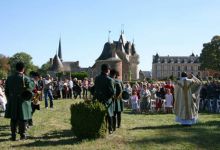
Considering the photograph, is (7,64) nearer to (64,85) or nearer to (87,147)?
(64,85)

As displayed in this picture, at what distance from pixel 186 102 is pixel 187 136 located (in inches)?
94.4

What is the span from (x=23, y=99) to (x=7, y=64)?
120653mm

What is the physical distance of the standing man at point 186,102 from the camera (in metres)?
14.6

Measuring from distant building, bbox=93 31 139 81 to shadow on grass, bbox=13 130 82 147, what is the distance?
71024 millimetres

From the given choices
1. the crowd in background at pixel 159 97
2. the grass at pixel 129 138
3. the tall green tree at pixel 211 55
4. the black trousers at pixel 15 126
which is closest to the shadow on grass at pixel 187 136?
the grass at pixel 129 138

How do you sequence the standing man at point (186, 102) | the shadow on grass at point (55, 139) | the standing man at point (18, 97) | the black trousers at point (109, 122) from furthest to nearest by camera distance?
the standing man at point (186, 102) → the black trousers at point (109, 122) → the standing man at point (18, 97) → the shadow on grass at point (55, 139)

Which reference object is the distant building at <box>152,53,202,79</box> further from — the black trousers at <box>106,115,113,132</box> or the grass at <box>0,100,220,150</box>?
the black trousers at <box>106,115,113,132</box>

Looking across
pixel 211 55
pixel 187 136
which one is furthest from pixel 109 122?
pixel 211 55

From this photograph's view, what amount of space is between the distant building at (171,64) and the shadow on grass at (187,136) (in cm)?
14463

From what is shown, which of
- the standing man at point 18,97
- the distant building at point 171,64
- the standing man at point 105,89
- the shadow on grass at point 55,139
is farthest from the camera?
the distant building at point 171,64

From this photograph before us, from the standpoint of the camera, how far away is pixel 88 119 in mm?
11227

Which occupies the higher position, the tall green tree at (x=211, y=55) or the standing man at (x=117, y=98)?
the tall green tree at (x=211, y=55)

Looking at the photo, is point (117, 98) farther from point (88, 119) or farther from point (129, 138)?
point (88, 119)

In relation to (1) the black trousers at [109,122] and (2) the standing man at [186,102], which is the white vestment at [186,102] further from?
(1) the black trousers at [109,122]
